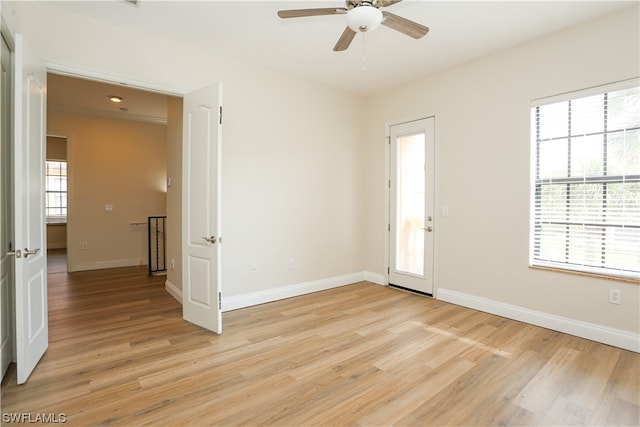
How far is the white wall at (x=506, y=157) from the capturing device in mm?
2852

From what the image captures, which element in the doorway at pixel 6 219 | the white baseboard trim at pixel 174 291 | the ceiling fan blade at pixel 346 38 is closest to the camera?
the doorway at pixel 6 219

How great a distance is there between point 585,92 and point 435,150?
159 cm

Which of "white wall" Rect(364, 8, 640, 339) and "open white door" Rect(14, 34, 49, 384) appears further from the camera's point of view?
"white wall" Rect(364, 8, 640, 339)

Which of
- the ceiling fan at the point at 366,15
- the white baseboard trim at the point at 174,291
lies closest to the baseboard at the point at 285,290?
the white baseboard trim at the point at 174,291

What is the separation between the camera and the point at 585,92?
9.75ft

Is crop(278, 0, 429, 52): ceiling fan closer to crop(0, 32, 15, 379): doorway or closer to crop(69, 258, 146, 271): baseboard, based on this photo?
crop(0, 32, 15, 379): doorway

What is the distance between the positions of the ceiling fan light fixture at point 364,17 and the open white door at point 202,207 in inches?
60.3

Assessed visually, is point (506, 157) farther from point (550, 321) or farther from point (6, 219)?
point (6, 219)

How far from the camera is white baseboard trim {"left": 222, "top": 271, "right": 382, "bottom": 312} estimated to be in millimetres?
3811

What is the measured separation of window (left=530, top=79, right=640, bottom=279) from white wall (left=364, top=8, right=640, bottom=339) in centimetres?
12

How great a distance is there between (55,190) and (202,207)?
8.04 metres

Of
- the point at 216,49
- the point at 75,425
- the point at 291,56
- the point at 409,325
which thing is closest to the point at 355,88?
the point at 291,56

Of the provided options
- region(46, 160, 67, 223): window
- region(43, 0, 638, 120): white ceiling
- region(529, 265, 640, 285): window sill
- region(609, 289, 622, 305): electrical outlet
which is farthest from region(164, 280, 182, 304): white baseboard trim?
region(46, 160, 67, 223): window

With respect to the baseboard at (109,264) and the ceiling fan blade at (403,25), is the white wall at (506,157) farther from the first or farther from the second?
the baseboard at (109,264)
